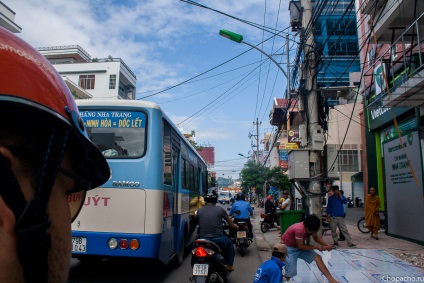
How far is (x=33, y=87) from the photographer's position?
1.14 meters

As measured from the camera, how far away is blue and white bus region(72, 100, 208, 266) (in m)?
5.29

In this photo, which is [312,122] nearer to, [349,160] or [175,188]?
[175,188]

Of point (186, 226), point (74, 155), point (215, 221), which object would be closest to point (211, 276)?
point (215, 221)

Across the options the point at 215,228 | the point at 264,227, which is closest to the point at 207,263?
the point at 215,228

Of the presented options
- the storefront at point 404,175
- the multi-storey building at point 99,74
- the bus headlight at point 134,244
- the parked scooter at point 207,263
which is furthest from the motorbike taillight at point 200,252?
the multi-storey building at point 99,74

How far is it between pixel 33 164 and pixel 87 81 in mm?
37569

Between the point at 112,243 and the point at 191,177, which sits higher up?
the point at 191,177

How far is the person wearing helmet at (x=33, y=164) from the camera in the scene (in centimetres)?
100

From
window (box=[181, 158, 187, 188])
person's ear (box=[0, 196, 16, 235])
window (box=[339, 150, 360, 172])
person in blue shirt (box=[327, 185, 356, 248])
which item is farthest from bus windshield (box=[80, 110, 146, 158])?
window (box=[339, 150, 360, 172])

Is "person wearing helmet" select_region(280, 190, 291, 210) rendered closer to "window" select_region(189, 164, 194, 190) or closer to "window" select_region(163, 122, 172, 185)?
"window" select_region(189, 164, 194, 190)

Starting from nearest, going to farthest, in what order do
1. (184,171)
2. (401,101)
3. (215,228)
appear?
1. (215,228)
2. (184,171)
3. (401,101)

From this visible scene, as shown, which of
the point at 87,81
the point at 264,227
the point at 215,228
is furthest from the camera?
the point at 87,81

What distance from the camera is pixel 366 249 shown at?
31.3 feet

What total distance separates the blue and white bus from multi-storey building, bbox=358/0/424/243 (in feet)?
16.8
